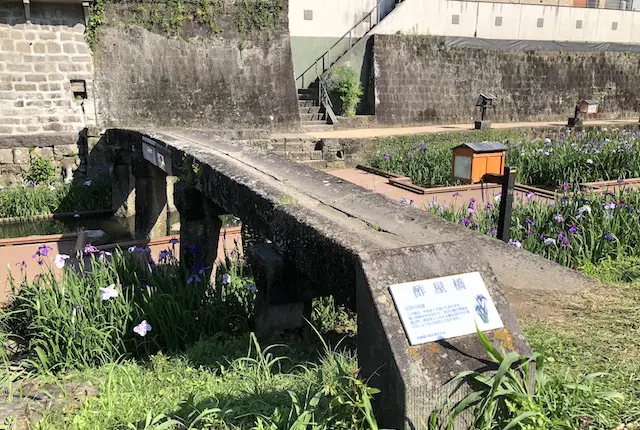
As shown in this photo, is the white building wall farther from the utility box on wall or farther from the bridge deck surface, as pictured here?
the bridge deck surface

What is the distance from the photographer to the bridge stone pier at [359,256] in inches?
64.9

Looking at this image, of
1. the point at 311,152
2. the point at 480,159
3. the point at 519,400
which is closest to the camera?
the point at 519,400

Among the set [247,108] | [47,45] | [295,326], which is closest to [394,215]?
[295,326]

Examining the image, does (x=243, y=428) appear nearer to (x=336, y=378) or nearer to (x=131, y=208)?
(x=336, y=378)

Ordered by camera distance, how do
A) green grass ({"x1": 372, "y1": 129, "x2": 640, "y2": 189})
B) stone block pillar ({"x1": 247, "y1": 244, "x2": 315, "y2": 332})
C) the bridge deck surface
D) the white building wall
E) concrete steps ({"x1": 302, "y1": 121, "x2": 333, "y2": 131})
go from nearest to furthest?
the bridge deck surface → stone block pillar ({"x1": 247, "y1": 244, "x2": 315, "y2": 332}) → green grass ({"x1": 372, "y1": 129, "x2": 640, "y2": 189}) → concrete steps ({"x1": 302, "y1": 121, "x2": 333, "y2": 131}) → the white building wall

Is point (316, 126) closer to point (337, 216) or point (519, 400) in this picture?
point (337, 216)

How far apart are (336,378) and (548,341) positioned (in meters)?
0.95

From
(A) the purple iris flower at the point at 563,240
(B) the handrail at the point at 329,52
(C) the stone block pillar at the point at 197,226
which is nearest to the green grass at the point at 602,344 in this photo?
(A) the purple iris flower at the point at 563,240

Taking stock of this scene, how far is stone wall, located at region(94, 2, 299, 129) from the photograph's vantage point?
11664mm

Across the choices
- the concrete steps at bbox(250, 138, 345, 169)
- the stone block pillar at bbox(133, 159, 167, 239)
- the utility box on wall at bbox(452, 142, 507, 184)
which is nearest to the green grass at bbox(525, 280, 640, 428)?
the utility box on wall at bbox(452, 142, 507, 184)

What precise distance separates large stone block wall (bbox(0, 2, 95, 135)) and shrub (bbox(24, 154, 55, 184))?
1057 mm

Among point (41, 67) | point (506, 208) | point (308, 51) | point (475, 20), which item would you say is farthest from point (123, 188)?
point (475, 20)

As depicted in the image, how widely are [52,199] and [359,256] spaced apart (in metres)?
8.59

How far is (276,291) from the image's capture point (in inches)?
109
